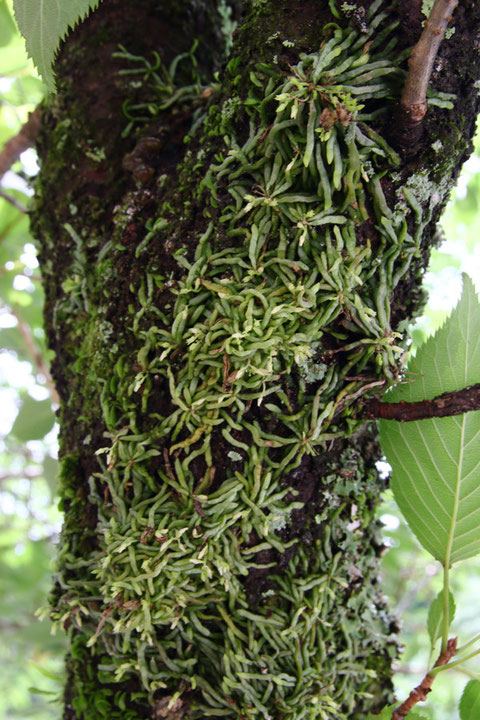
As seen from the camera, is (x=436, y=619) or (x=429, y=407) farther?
(x=436, y=619)

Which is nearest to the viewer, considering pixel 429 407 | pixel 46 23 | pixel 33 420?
pixel 46 23

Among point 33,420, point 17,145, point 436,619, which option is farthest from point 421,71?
point 33,420

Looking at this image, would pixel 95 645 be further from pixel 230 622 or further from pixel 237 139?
pixel 237 139

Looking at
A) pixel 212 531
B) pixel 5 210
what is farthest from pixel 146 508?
pixel 5 210

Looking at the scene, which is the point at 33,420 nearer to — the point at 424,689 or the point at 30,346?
the point at 30,346

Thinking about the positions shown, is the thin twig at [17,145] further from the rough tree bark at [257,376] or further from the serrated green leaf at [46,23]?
the serrated green leaf at [46,23]

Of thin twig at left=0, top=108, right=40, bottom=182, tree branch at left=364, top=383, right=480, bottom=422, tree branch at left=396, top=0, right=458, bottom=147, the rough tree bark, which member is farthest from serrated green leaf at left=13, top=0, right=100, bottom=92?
thin twig at left=0, top=108, right=40, bottom=182

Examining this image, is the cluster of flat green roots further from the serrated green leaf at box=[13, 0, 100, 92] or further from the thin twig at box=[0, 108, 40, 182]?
the thin twig at box=[0, 108, 40, 182]
